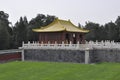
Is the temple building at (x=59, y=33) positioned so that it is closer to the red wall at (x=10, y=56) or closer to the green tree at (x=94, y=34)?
the red wall at (x=10, y=56)

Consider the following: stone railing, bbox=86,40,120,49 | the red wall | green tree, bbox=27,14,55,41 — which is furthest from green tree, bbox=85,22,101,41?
stone railing, bbox=86,40,120,49

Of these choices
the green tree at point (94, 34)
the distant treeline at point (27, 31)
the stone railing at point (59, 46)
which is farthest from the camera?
the green tree at point (94, 34)

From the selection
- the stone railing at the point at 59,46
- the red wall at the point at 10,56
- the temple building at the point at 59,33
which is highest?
the temple building at the point at 59,33

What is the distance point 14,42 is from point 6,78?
29.3 metres

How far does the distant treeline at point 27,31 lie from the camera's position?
1492 inches

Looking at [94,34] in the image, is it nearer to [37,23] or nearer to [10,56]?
[37,23]

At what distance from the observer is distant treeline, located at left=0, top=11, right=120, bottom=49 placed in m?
37.9

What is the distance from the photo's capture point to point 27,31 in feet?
145

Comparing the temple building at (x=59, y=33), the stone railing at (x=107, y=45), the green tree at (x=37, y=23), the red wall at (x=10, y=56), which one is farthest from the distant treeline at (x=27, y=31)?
the stone railing at (x=107, y=45)

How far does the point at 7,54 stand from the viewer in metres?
28.2

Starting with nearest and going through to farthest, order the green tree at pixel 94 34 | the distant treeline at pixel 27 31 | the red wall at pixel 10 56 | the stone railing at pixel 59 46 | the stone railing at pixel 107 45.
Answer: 1. the stone railing at pixel 107 45
2. the stone railing at pixel 59 46
3. the red wall at pixel 10 56
4. the distant treeline at pixel 27 31
5. the green tree at pixel 94 34

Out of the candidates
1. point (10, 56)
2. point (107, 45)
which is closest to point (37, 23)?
point (10, 56)

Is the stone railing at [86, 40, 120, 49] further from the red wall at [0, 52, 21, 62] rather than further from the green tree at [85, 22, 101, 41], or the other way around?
the green tree at [85, 22, 101, 41]

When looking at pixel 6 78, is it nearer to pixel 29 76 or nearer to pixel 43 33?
pixel 29 76
